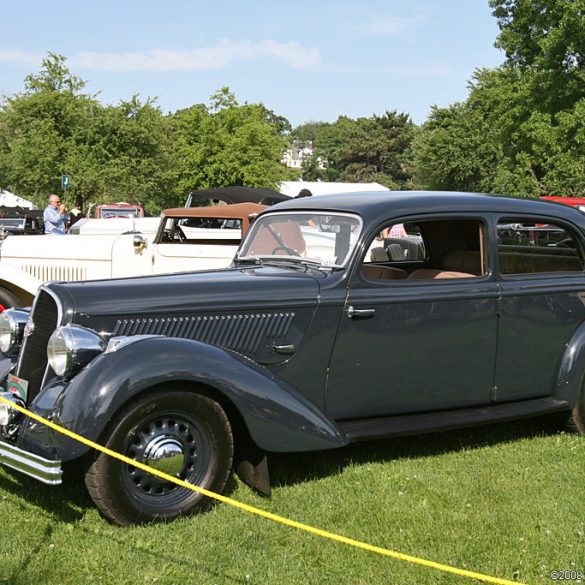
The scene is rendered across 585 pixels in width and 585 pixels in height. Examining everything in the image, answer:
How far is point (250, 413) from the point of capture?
13.4ft

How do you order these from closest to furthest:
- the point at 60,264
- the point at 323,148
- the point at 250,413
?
the point at 250,413
the point at 60,264
the point at 323,148

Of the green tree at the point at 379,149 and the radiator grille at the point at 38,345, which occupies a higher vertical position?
the green tree at the point at 379,149

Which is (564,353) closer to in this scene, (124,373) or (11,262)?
(124,373)

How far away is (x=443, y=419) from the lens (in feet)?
16.1

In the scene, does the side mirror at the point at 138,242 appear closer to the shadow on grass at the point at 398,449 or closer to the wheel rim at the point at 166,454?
the shadow on grass at the point at 398,449

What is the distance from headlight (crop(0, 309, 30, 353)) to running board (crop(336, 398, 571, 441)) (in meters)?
2.15

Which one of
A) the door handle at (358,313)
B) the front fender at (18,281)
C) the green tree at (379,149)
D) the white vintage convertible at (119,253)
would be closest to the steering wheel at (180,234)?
the white vintage convertible at (119,253)

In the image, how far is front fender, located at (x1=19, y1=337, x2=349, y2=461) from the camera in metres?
3.66

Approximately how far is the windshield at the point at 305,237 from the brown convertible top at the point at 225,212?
412cm

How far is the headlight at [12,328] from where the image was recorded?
4844 millimetres

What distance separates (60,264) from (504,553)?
7903 mm

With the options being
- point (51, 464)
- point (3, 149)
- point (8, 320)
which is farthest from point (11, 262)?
point (3, 149)

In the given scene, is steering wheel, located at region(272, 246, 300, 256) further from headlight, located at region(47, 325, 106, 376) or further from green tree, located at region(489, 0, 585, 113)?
green tree, located at region(489, 0, 585, 113)

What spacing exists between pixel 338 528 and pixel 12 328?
8.14 feet
